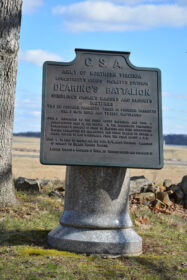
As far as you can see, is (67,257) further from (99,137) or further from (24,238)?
(99,137)

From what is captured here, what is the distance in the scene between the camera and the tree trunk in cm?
770

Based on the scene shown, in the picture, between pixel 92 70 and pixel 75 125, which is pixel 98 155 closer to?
pixel 75 125

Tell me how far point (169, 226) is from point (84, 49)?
399cm

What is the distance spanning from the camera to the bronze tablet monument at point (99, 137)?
5625mm

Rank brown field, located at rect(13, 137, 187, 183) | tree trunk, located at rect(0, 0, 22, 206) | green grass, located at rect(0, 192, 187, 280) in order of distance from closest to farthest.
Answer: green grass, located at rect(0, 192, 187, 280)
tree trunk, located at rect(0, 0, 22, 206)
brown field, located at rect(13, 137, 187, 183)

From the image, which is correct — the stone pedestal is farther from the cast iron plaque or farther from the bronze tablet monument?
the cast iron plaque

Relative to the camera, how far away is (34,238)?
20.6 feet

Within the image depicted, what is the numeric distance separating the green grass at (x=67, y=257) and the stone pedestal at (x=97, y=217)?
156mm

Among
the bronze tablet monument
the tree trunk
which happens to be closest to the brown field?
the tree trunk

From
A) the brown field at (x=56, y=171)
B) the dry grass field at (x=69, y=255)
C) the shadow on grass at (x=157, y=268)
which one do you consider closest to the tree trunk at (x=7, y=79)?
the dry grass field at (x=69, y=255)

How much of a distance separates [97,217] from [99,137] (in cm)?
108

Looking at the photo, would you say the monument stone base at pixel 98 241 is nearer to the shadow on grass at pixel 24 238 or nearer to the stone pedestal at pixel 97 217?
the stone pedestal at pixel 97 217

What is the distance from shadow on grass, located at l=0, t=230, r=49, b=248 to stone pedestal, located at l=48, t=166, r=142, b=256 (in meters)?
0.34

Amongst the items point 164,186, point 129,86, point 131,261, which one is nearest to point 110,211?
point 131,261
